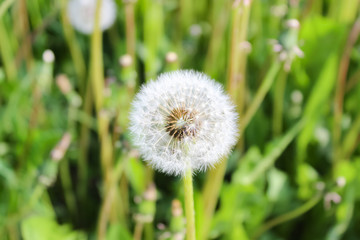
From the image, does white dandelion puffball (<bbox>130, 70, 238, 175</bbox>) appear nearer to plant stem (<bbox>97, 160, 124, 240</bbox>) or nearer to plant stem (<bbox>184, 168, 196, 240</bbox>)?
plant stem (<bbox>184, 168, 196, 240</bbox>)

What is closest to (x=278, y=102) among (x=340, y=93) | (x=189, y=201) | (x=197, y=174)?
(x=340, y=93)

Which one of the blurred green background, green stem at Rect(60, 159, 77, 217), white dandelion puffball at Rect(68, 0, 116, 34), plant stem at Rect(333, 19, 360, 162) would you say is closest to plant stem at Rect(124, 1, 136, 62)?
the blurred green background

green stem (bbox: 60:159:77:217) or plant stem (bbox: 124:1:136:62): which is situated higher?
plant stem (bbox: 124:1:136:62)

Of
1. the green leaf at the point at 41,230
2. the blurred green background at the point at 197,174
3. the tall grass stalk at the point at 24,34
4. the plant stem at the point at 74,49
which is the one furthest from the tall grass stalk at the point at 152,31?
the green leaf at the point at 41,230

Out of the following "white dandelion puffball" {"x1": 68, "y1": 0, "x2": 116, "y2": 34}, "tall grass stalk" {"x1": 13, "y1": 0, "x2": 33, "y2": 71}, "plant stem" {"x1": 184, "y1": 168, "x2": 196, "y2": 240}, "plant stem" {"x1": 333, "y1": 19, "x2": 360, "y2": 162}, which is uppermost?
"white dandelion puffball" {"x1": 68, "y1": 0, "x2": 116, "y2": 34}

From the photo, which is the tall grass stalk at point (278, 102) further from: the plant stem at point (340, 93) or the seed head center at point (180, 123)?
the seed head center at point (180, 123)

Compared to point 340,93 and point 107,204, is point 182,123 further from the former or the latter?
point 340,93

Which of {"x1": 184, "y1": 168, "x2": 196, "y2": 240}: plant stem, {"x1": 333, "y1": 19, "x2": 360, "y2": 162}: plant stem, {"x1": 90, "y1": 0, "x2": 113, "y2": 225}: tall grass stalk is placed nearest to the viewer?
{"x1": 184, "y1": 168, "x2": 196, "y2": 240}: plant stem
